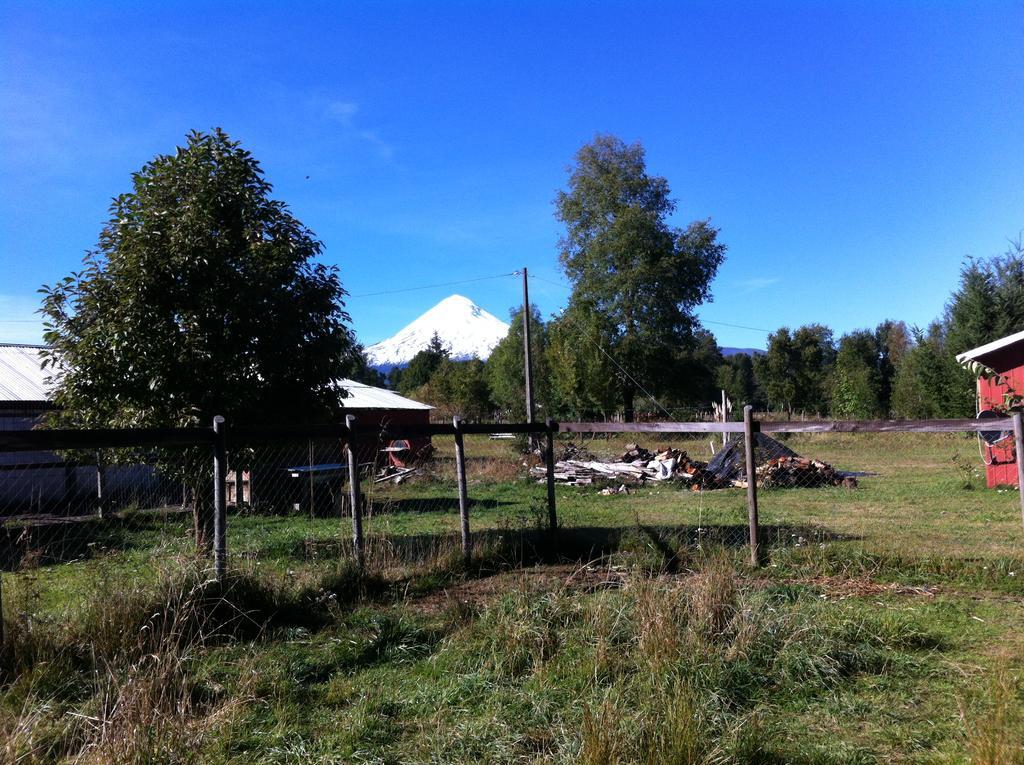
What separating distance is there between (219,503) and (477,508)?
809 cm

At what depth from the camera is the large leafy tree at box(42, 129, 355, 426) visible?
8.28m

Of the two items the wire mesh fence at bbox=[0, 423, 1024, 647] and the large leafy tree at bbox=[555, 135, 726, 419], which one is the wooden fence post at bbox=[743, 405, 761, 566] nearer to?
the wire mesh fence at bbox=[0, 423, 1024, 647]

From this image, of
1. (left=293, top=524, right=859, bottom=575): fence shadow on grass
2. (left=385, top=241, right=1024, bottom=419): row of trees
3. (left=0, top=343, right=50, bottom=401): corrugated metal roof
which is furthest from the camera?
(left=385, top=241, right=1024, bottom=419): row of trees

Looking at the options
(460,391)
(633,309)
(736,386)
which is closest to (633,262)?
(633,309)

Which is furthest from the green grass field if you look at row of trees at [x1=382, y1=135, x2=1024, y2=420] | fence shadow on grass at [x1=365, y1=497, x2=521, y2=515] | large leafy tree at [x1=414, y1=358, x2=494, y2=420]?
large leafy tree at [x1=414, y1=358, x2=494, y2=420]

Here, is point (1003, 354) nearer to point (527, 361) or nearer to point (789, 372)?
point (527, 361)

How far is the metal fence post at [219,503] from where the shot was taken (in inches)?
230

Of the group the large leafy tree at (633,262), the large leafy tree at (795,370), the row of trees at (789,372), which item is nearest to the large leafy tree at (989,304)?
the row of trees at (789,372)

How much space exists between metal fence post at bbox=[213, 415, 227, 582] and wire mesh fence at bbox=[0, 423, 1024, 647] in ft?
0.48

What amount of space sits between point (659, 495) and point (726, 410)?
27.8 feet

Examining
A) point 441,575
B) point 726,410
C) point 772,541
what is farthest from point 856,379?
point 441,575

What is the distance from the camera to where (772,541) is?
28.4 feet

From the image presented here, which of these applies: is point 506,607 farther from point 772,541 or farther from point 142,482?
point 142,482

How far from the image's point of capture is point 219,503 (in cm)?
604
